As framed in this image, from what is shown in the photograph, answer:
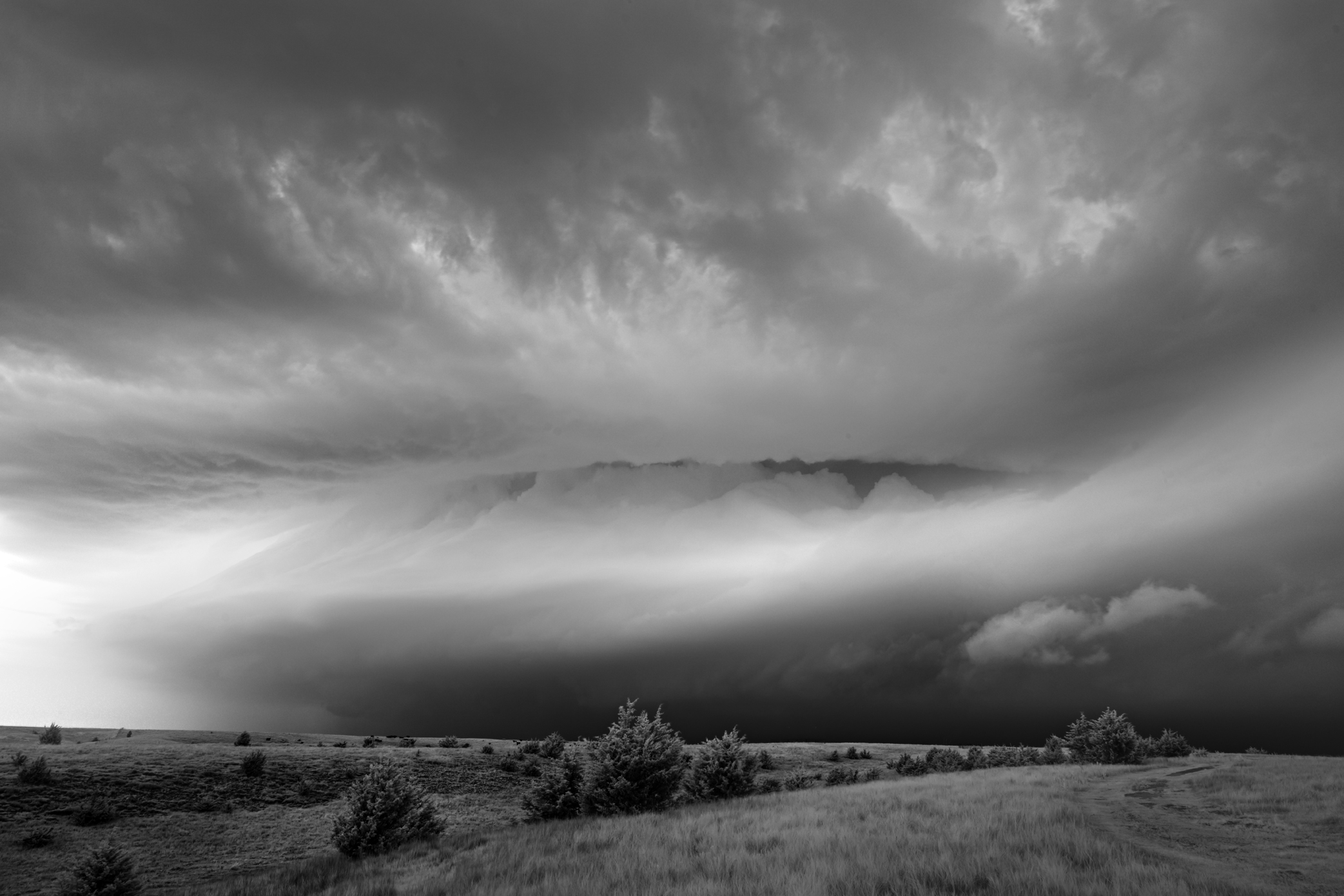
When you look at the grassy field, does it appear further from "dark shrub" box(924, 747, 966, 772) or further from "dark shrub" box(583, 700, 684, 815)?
"dark shrub" box(924, 747, 966, 772)

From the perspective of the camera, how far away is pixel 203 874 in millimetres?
20859

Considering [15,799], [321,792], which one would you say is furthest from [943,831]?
[15,799]

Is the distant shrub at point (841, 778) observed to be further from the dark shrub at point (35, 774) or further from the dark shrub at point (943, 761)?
the dark shrub at point (35, 774)

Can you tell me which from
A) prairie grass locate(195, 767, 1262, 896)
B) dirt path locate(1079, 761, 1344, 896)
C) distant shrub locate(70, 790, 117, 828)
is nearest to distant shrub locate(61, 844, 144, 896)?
prairie grass locate(195, 767, 1262, 896)

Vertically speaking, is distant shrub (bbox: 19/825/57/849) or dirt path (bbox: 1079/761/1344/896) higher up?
dirt path (bbox: 1079/761/1344/896)

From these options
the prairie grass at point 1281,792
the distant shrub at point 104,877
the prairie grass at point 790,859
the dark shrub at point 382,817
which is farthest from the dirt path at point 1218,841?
the distant shrub at point 104,877

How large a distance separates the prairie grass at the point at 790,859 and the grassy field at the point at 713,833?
0.26ft

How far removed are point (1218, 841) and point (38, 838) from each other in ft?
123

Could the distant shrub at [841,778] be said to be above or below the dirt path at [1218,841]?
below

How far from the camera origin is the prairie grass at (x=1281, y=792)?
19.5 metres

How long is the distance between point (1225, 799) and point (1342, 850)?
30.8 ft

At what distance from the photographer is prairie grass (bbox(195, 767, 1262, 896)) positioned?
439 inches

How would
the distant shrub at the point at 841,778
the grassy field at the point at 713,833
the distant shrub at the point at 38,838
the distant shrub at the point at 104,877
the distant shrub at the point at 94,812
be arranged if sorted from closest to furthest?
1. the grassy field at the point at 713,833
2. the distant shrub at the point at 104,877
3. the distant shrub at the point at 38,838
4. the distant shrub at the point at 94,812
5. the distant shrub at the point at 841,778

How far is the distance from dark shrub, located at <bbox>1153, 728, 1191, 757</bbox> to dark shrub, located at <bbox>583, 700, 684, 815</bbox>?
162 feet
